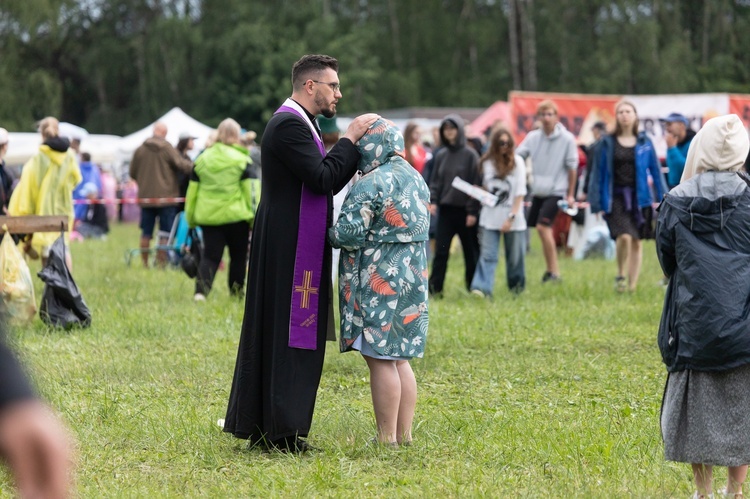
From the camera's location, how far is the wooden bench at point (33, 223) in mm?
9125

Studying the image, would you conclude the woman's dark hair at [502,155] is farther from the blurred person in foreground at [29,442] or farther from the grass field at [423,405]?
the blurred person in foreground at [29,442]

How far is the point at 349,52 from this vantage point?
4978 cm

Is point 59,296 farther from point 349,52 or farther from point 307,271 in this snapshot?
point 349,52

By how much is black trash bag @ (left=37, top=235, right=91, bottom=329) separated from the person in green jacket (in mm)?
1898

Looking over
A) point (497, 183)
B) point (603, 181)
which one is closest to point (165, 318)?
point (497, 183)

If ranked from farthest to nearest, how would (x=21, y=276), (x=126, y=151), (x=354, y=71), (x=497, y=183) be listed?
1. (x=354, y=71)
2. (x=126, y=151)
3. (x=497, y=183)
4. (x=21, y=276)

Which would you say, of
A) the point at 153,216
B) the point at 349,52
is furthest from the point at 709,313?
the point at 349,52

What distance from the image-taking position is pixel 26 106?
151ft

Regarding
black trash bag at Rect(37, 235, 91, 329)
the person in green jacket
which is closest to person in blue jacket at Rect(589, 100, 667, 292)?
the person in green jacket

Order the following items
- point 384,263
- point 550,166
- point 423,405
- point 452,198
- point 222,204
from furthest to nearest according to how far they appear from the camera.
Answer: point 550,166 < point 452,198 < point 222,204 < point 423,405 < point 384,263

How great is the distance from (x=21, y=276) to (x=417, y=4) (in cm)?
4462

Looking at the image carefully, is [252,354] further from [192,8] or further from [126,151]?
[192,8]

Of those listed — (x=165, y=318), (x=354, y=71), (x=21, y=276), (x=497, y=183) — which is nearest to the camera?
(x=21, y=276)

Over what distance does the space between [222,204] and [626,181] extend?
12.9 feet
